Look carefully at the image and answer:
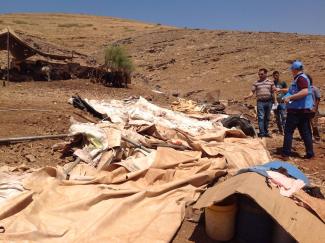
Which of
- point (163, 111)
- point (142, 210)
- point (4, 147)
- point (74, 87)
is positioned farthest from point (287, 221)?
point (74, 87)

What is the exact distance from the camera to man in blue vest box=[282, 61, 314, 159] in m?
6.39

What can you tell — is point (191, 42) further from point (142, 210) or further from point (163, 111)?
point (142, 210)

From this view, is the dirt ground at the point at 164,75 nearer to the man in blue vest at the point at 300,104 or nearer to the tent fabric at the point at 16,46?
the man in blue vest at the point at 300,104

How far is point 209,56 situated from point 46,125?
719 inches

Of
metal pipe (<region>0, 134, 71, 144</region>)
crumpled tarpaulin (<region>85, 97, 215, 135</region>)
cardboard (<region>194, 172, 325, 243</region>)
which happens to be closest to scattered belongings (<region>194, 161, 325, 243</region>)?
cardboard (<region>194, 172, 325, 243</region>)

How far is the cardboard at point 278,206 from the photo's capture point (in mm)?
3293

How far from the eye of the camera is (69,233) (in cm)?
368

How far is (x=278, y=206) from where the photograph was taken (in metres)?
3.44

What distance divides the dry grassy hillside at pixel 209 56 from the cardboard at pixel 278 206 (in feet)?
41.4

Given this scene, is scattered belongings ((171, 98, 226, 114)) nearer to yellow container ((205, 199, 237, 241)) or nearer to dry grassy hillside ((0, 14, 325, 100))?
dry grassy hillside ((0, 14, 325, 100))

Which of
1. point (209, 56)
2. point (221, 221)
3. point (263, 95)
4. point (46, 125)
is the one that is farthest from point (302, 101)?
point (209, 56)

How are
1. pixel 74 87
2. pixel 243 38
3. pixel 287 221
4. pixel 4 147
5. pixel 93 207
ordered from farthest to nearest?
pixel 243 38 < pixel 74 87 < pixel 4 147 < pixel 93 207 < pixel 287 221

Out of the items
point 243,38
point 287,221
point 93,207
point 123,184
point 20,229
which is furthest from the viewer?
point 243,38

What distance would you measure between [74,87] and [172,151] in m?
8.01
